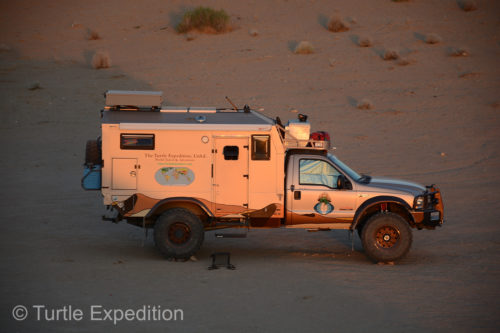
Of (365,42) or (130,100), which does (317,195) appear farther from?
(365,42)

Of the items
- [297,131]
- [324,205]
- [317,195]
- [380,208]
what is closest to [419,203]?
[380,208]

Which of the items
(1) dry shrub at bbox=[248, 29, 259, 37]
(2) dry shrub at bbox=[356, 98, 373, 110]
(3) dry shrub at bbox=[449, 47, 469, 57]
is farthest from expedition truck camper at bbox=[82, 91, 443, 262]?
(1) dry shrub at bbox=[248, 29, 259, 37]

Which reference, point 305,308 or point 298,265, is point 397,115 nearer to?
point 298,265

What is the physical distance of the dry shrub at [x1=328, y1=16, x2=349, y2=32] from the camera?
3591 cm

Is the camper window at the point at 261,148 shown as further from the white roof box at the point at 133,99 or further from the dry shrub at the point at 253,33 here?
the dry shrub at the point at 253,33

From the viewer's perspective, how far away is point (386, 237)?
11375 mm

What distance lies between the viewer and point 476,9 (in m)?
36.4

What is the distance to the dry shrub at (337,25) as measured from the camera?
35.9m

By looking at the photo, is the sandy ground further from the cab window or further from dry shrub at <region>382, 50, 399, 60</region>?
the cab window

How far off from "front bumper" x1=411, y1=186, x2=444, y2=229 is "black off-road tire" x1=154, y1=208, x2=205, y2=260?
13.3 ft

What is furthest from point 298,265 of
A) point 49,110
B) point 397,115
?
point 49,110

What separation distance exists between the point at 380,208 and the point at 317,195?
1263mm

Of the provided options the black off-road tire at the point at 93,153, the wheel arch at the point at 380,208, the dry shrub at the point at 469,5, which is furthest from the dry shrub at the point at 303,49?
the black off-road tire at the point at 93,153

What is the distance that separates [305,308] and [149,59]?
2588 centimetres
